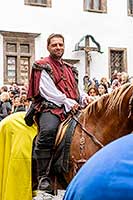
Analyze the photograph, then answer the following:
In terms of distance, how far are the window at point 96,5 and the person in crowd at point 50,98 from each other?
2163cm

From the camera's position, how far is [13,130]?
21.0 ft

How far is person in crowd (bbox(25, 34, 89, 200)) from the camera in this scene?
6109 millimetres

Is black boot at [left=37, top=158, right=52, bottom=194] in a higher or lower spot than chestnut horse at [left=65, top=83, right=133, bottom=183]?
lower

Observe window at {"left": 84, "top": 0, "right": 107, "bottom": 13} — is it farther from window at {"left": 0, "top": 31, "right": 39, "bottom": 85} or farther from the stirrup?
the stirrup

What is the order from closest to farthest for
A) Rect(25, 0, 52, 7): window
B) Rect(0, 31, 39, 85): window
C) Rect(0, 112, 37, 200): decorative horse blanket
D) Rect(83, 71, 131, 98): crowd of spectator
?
Rect(0, 112, 37, 200): decorative horse blanket
Rect(83, 71, 131, 98): crowd of spectator
Rect(0, 31, 39, 85): window
Rect(25, 0, 52, 7): window

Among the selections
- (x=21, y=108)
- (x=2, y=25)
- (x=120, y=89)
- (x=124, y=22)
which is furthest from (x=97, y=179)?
(x=124, y=22)

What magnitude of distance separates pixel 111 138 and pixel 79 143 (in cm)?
35

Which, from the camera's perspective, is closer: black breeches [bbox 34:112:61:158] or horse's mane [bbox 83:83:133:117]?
horse's mane [bbox 83:83:133:117]

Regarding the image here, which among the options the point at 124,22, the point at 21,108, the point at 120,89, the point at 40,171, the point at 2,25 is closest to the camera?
the point at 120,89

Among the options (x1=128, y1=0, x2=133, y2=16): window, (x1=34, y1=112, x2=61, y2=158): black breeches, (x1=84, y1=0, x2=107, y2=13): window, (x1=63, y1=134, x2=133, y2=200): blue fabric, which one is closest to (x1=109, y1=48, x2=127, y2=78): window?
(x1=128, y1=0, x2=133, y2=16): window

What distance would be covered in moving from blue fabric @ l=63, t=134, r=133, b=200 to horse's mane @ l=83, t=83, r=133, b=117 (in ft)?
12.3

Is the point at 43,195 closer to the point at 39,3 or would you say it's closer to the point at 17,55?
the point at 17,55

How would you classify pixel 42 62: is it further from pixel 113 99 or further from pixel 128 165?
pixel 128 165

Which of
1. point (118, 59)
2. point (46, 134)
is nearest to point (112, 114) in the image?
point (46, 134)
